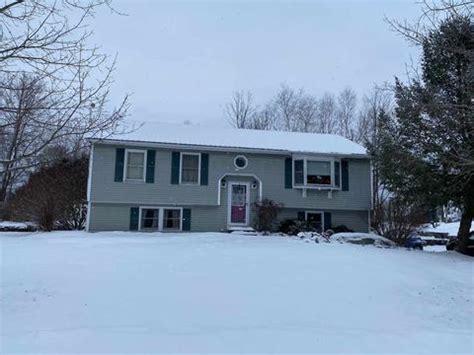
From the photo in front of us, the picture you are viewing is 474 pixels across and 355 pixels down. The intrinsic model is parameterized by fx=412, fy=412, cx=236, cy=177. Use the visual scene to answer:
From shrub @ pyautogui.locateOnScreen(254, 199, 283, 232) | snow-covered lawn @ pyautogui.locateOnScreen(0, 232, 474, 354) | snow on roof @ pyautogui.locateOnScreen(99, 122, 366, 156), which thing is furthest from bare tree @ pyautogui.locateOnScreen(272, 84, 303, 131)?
snow-covered lawn @ pyautogui.locateOnScreen(0, 232, 474, 354)

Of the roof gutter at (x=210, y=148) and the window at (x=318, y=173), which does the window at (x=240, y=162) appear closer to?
the roof gutter at (x=210, y=148)

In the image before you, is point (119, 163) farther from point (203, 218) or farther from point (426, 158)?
point (426, 158)

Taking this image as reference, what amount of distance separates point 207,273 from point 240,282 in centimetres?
84

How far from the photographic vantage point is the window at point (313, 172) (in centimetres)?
1870

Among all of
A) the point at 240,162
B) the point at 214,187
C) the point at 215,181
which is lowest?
the point at 214,187

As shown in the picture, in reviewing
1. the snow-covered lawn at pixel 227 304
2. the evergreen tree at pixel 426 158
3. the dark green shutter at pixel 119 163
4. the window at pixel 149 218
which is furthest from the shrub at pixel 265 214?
the snow-covered lawn at pixel 227 304

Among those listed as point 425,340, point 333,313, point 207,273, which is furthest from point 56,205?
point 425,340

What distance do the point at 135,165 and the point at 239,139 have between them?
196 inches

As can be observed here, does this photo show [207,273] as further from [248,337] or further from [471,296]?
[471,296]

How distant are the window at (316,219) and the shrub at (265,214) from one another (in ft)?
6.42

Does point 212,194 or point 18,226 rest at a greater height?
point 212,194

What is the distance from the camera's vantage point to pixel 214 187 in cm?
1783

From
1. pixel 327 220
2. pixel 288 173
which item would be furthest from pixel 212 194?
pixel 327 220

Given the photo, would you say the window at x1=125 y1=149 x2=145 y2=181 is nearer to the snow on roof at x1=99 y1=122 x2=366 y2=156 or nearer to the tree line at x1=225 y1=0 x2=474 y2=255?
the snow on roof at x1=99 y1=122 x2=366 y2=156
